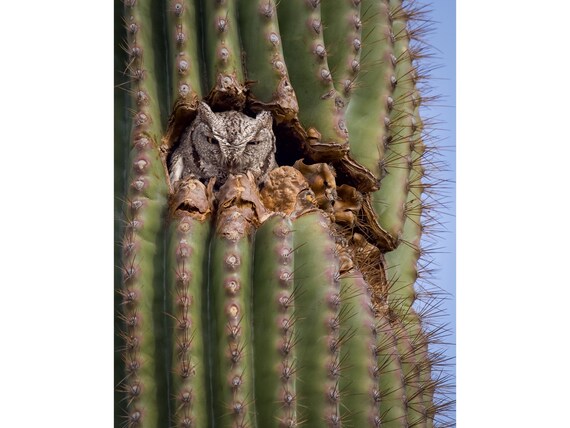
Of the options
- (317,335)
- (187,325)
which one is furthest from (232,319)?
(317,335)

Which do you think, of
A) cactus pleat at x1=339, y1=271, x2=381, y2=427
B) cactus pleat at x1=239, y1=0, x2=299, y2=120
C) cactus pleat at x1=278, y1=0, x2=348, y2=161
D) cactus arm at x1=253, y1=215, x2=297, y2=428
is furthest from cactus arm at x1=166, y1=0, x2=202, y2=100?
cactus pleat at x1=339, y1=271, x2=381, y2=427

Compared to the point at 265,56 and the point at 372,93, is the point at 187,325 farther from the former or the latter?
the point at 372,93

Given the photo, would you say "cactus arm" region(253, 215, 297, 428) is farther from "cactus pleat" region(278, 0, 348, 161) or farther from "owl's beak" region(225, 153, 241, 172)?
"cactus pleat" region(278, 0, 348, 161)

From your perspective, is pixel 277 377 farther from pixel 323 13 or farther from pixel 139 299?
pixel 323 13

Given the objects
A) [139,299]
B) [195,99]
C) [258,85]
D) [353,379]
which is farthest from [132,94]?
[353,379]

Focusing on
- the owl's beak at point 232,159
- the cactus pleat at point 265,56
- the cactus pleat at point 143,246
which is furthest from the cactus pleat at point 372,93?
the cactus pleat at point 143,246

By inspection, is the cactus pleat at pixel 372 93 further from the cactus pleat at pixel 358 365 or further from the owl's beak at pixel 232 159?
the cactus pleat at pixel 358 365

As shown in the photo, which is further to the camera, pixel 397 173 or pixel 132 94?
pixel 397 173
